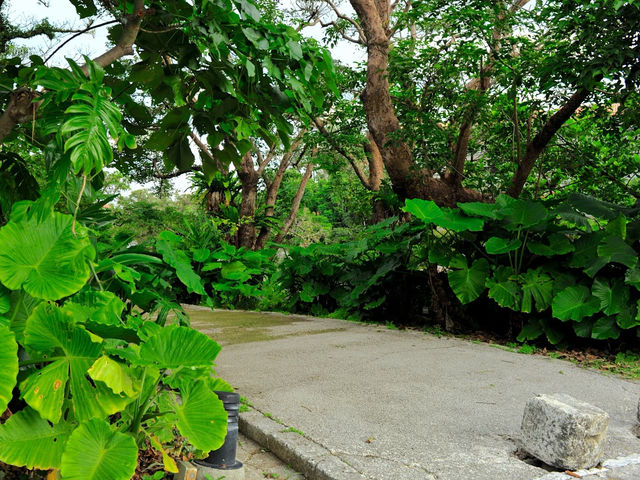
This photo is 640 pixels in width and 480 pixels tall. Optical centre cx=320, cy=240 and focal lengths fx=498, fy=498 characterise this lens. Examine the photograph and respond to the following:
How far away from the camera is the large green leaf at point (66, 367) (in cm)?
189

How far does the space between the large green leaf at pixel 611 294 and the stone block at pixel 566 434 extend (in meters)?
2.93

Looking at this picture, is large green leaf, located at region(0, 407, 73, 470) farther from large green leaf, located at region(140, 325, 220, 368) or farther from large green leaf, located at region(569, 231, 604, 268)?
large green leaf, located at region(569, 231, 604, 268)

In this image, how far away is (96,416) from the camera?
1.94 m

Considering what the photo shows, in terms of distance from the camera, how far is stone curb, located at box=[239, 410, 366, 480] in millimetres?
2467

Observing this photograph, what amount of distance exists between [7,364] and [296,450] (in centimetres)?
152

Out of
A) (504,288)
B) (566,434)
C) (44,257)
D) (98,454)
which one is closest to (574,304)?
(504,288)

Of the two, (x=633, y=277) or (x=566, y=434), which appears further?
(x=633, y=277)

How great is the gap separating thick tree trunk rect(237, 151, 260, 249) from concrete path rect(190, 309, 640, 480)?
6.64m

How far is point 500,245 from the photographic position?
5.73 metres

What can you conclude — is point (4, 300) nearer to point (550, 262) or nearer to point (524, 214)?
point (524, 214)

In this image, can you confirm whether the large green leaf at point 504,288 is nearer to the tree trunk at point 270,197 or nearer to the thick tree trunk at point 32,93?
the thick tree trunk at point 32,93

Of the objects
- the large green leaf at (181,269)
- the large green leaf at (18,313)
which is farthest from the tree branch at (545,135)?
the large green leaf at (18,313)

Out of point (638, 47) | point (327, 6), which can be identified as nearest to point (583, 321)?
point (638, 47)

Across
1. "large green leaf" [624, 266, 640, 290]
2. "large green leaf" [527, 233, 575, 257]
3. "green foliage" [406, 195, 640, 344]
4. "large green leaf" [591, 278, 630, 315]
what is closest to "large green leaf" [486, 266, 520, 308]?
"green foliage" [406, 195, 640, 344]
